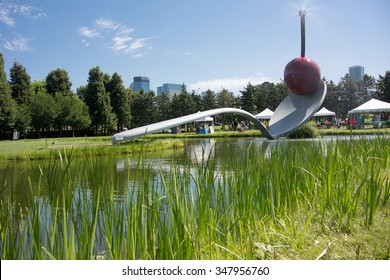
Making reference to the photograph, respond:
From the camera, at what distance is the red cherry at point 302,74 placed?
10359mm

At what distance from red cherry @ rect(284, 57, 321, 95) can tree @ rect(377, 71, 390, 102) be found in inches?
636

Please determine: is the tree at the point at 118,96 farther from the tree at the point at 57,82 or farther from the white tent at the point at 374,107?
the white tent at the point at 374,107

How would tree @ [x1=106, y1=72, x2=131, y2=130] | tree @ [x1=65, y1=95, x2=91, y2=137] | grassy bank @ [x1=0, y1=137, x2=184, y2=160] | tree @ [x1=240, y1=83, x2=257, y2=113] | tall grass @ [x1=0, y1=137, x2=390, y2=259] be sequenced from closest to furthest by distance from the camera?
tall grass @ [x1=0, y1=137, x2=390, y2=259] < grassy bank @ [x1=0, y1=137, x2=184, y2=160] < tree @ [x1=65, y1=95, x2=91, y2=137] < tree @ [x1=106, y1=72, x2=131, y2=130] < tree @ [x1=240, y1=83, x2=257, y2=113]

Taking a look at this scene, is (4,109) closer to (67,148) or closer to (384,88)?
(67,148)

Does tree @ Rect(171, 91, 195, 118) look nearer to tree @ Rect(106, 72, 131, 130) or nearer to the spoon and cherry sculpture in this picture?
tree @ Rect(106, 72, 131, 130)

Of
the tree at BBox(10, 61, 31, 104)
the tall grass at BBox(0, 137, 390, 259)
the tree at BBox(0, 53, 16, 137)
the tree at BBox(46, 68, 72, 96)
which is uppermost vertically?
the tree at BBox(46, 68, 72, 96)

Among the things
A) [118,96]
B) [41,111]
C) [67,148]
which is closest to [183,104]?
[118,96]

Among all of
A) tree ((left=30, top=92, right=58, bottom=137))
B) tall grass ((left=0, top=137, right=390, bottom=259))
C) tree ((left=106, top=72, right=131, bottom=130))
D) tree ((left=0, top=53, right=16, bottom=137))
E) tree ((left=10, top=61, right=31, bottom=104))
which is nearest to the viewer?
tall grass ((left=0, top=137, right=390, bottom=259))

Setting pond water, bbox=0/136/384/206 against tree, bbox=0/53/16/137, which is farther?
tree, bbox=0/53/16/137

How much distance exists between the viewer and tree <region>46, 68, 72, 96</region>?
17.6 m

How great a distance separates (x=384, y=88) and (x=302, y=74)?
17049mm

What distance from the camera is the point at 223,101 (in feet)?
97.9

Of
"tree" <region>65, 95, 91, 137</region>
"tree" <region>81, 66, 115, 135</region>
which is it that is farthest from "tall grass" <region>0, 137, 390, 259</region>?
"tree" <region>81, 66, 115, 135</region>

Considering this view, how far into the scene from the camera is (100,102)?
1773 centimetres
